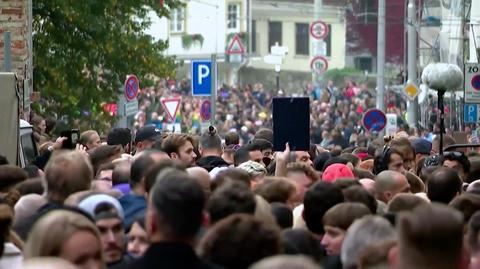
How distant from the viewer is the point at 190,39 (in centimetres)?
8812

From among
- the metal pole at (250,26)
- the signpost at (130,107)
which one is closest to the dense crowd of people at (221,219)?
the signpost at (130,107)

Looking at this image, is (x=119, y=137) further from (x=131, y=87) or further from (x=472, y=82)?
(x=131, y=87)

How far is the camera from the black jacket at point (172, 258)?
7.44 metres

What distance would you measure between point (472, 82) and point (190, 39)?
60535 millimetres

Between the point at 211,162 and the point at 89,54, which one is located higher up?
the point at 89,54

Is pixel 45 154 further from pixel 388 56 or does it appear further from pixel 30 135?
pixel 388 56

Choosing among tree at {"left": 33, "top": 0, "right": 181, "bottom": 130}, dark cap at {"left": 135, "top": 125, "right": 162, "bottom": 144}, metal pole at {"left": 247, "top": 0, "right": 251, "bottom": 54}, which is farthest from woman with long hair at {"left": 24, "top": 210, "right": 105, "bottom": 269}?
metal pole at {"left": 247, "top": 0, "right": 251, "bottom": 54}

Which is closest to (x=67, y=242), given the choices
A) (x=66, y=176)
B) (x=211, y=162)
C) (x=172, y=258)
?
(x=172, y=258)

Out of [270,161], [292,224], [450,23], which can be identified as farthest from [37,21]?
[292,224]

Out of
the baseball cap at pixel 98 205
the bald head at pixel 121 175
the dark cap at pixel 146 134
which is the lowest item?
the dark cap at pixel 146 134

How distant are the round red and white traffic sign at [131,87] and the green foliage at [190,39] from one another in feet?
186

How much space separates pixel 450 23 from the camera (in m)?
44.4

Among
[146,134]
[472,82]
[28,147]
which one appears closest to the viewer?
[146,134]

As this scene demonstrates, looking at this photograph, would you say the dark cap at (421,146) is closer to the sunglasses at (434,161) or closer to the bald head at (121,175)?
the sunglasses at (434,161)
